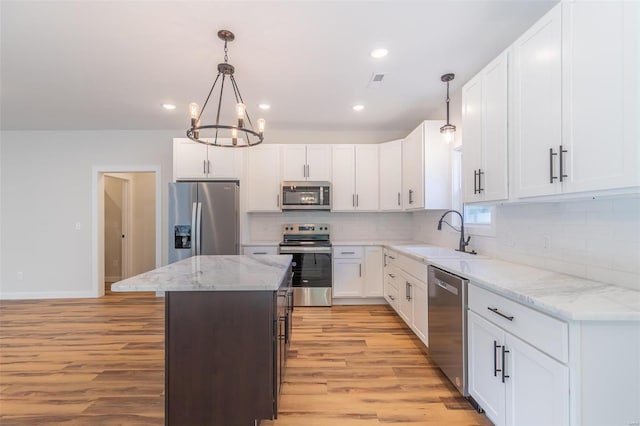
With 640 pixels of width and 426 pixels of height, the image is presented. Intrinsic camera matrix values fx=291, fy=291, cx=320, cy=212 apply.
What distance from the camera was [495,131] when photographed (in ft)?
6.63

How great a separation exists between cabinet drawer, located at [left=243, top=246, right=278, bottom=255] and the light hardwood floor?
1.01m

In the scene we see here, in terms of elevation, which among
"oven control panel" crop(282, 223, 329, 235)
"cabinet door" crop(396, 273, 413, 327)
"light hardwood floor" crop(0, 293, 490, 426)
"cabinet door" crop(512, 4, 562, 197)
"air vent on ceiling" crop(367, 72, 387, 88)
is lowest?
"light hardwood floor" crop(0, 293, 490, 426)

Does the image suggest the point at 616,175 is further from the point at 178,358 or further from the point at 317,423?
the point at 178,358

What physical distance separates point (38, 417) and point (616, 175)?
3460mm

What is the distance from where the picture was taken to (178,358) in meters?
1.59

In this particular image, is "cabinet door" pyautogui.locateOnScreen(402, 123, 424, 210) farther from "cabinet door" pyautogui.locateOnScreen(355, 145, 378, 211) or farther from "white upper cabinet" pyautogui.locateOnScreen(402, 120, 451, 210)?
"cabinet door" pyautogui.locateOnScreen(355, 145, 378, 211)

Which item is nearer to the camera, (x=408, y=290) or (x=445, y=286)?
(x=445, y=286)

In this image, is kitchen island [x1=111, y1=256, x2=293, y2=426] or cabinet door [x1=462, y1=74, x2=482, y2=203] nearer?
kitchen island [x1=111, y1=256, x2=293, y2=426]

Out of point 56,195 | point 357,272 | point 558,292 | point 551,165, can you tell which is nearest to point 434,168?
point 357,272

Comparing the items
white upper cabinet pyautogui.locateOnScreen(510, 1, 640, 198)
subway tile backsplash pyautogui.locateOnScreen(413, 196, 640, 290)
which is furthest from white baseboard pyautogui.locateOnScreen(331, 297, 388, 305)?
white upper cabinet pyautogui.locateOnScreen(510, 1, 640, 198)

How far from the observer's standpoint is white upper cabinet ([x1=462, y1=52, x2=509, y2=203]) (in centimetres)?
194

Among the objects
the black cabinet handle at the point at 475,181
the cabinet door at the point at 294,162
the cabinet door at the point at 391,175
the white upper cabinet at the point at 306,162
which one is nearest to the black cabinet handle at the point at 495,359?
the black cabinet handle at the point at 475,181

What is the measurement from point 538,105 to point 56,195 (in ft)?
20.6

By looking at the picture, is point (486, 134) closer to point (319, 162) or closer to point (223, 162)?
point (319, 162)
